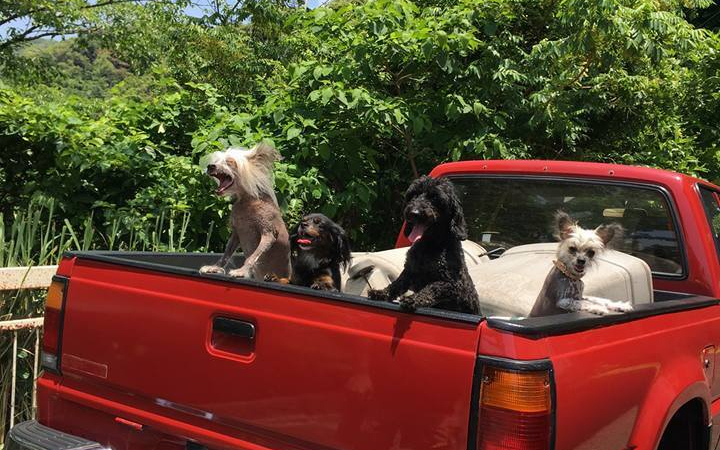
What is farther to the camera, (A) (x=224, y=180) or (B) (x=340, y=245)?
(B) (x=340, y=245)

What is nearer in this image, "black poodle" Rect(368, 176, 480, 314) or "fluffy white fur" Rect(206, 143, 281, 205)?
"black poodle" Rect(368, 176, 480, 314)

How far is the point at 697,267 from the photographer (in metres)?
3.49

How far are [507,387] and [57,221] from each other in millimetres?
4818

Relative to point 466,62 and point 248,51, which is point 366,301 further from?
point 248,51

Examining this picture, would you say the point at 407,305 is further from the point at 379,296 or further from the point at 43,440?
the point at 43,440

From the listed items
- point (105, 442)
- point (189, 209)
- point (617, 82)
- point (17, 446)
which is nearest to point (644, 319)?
point (105, 442)

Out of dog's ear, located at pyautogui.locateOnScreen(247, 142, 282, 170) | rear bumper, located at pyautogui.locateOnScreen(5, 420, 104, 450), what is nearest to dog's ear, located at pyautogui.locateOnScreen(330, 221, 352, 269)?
dog's ear, located at pyautogui.locateOnScreen(247, 142, 282, 170)

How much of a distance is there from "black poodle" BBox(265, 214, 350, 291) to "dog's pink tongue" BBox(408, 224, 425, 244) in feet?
2.18

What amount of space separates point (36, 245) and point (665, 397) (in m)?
4.76

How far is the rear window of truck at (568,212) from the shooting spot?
12.1 feet

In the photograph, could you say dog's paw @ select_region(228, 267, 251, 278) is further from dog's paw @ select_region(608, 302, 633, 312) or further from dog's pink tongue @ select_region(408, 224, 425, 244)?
dog's paw @ select_region(608, 302, 633, 312)

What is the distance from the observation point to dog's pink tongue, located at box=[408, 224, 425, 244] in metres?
2.59

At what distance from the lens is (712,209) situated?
3.98m

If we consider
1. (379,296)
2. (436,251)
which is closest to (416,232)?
(436,251)
